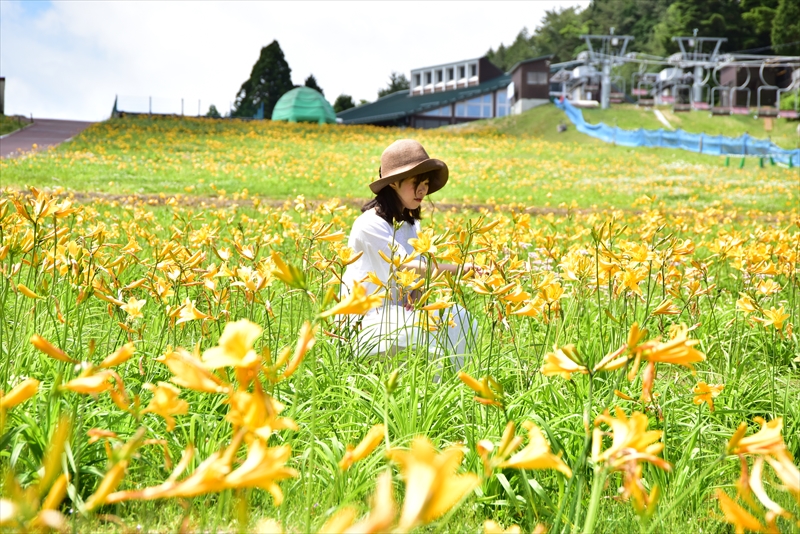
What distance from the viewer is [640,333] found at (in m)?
1.00

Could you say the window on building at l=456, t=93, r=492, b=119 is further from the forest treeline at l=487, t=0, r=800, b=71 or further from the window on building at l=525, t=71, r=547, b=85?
Answer: the forest treeline at l=487, t=0, r=800, b=71

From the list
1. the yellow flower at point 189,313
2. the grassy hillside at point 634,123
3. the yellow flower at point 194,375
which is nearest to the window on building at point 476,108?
the grassy hillside at point 634,123

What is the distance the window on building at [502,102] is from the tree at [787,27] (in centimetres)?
1760

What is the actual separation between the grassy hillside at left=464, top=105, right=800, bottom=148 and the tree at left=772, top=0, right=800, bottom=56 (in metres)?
11.8

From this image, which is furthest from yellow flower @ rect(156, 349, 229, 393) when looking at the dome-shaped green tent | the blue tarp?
the dome-shaped green tent

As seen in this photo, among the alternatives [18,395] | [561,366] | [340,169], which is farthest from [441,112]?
[18,395]

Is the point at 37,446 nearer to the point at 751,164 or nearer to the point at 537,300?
the point at 537,300

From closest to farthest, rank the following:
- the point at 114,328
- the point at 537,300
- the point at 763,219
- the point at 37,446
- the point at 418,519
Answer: the point at 418,519 → the point at 37,446 → the point at 537,300 → the point at 114,328 → the point at 763,219

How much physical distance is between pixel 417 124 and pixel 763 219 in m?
35.6

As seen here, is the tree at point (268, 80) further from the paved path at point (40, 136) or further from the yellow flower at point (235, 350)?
the yellow flower at point (235, 350)

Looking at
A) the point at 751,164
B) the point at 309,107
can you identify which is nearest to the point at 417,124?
the point at 309,107

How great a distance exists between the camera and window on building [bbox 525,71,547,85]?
1567 inches

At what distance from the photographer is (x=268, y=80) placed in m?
48.9

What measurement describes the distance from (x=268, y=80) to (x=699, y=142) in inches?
1282
